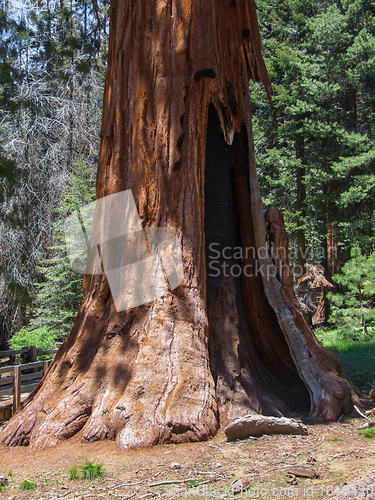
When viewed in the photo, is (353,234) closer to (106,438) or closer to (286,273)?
(286,273)

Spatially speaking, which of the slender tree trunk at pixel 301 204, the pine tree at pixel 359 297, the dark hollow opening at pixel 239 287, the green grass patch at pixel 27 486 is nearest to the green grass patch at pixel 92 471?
the green grass patch at pixel 27 486

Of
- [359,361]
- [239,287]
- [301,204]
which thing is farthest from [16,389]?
[301,204]

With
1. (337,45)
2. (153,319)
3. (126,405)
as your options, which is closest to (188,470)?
(126,405)

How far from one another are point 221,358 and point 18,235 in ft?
34.8

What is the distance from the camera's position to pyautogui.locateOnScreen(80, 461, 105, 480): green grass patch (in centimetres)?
347

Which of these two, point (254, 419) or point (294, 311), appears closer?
point (254, 419)

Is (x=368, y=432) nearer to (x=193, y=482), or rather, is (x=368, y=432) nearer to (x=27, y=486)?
(x=193, y=482)

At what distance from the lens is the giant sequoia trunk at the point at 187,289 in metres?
4.41

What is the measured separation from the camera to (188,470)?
3514mm

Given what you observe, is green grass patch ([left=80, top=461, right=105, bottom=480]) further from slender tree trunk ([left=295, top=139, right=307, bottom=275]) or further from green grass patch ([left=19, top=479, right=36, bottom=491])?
slender tree trunk ([left=295, top=139, right=307, bottom=275])

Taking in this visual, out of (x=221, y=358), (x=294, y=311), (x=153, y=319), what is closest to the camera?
(x=153, y=319)

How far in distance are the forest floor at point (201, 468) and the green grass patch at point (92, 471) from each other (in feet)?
0.16

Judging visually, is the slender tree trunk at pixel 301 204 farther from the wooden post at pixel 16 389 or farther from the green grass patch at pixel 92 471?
the green grass patch at pixel 92 471

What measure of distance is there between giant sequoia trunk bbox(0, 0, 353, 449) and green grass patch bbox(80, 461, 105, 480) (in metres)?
0.43
